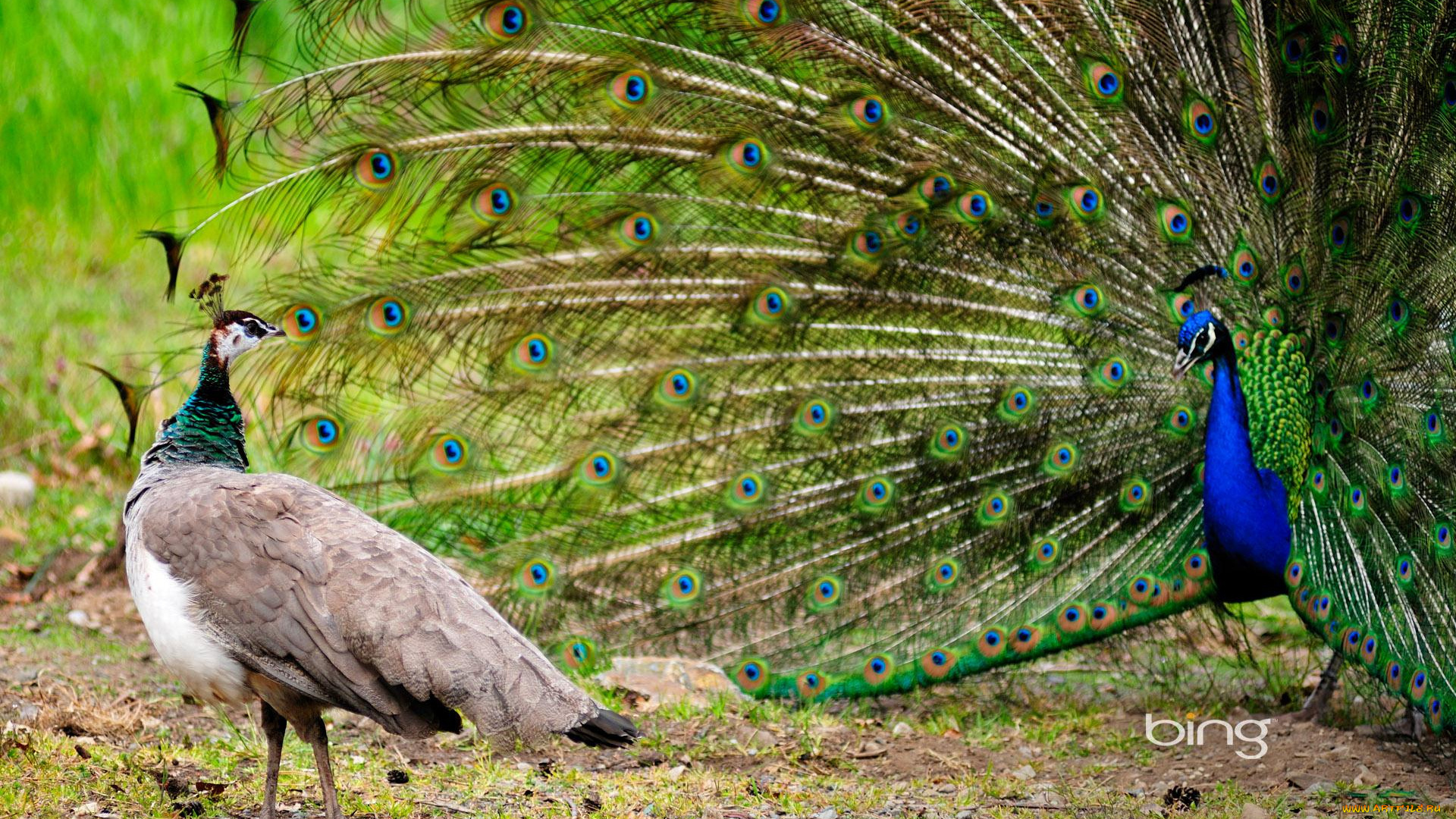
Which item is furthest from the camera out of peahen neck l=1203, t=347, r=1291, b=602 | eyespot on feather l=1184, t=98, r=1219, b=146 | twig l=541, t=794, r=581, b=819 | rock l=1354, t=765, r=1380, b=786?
eyespot on feather l=1184, t=98, r=1219, b=146

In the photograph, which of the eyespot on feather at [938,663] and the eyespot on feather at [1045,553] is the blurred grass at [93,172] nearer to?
the eyespot on feather at [938,663]

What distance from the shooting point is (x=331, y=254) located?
8086mm

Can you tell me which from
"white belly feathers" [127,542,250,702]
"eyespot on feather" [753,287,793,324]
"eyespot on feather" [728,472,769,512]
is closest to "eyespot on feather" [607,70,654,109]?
"eyespot on feather" [753,287,793,324]

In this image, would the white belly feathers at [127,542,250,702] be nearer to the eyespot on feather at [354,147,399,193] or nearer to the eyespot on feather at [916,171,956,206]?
the eyespot on feather at [354,147,399,193]

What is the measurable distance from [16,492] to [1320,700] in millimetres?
5127

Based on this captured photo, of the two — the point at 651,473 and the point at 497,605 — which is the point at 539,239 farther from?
the point at 497,605

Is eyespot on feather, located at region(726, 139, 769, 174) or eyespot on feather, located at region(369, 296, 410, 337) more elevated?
eyespot on feather, located at region(726, 139, 769, 174)

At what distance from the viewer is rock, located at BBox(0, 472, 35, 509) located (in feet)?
19.9

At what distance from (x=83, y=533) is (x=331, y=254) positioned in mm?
2692

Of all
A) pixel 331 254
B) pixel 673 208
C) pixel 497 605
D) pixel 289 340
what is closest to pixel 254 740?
pixel 497 605

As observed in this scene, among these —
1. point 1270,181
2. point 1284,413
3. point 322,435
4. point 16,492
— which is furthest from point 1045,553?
point 16,492

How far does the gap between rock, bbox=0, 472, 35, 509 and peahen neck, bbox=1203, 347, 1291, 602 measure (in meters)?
4.77

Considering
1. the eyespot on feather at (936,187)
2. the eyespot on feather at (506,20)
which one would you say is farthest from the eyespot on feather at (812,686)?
the eyespot on feather at (506,20)

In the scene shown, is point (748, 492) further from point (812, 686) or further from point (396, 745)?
point (396, 745)
